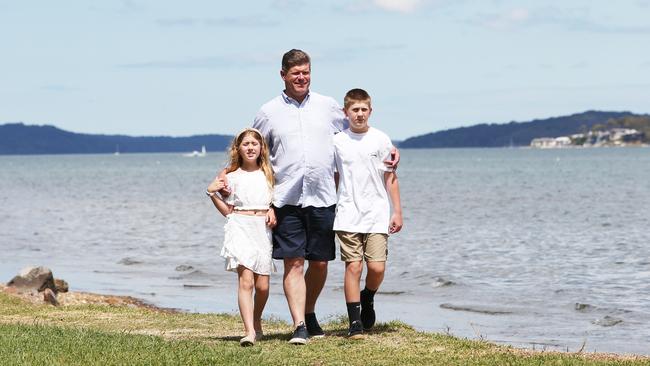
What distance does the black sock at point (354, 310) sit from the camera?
968cm

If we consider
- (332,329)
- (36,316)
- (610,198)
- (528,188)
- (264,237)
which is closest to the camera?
(264,237)

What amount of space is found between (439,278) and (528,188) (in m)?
52.1

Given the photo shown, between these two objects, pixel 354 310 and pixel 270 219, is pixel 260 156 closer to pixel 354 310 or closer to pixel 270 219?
pixel 270 219

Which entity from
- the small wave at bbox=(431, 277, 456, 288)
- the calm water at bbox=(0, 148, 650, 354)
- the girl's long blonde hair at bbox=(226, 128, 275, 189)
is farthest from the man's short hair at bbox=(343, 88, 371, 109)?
the small wave at bbox=(431, 277, 456, 288)

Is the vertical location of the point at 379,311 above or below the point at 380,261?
below

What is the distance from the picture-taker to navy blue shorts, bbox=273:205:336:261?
9219 mm

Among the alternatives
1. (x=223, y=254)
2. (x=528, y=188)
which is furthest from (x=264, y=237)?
(x=528, y=188)

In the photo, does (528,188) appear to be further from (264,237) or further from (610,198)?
(264,237)

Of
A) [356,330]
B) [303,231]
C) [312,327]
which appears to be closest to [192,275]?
[312,327]

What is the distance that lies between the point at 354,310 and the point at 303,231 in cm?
96

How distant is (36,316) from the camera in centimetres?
1284

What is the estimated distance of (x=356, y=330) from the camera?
A: 9766 millimetres

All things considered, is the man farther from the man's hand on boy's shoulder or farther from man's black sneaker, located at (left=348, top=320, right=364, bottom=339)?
man's black sneaker, located at (left=348, top=320, right=364, bottom=339)

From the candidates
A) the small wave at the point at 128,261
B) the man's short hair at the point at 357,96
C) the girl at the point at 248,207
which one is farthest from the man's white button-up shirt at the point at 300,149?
the small wave at the point at 128,261
